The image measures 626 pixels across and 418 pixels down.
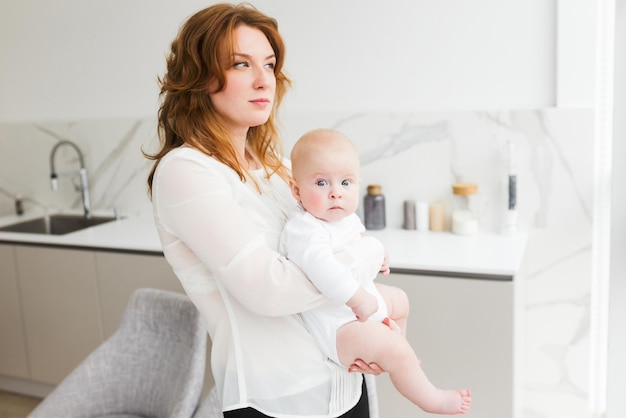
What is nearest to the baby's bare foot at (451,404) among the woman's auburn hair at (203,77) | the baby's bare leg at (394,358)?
the baby's bare leg at (394,358)

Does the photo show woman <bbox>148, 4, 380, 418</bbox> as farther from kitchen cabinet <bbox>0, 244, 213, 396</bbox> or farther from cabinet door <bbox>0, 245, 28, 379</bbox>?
cabinet door <bbox>0, 245, 28, 379</bbox>

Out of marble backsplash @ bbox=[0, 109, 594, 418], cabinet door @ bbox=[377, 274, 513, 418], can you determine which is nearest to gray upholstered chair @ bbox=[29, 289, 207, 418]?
cabinet door @ bbox=[377, 274, 513, 418]

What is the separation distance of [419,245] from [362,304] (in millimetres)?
1331

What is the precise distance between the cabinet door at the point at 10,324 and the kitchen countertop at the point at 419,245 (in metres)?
0.12

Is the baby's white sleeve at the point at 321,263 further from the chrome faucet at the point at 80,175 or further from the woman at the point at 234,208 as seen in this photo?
the chrome faucet at the point at 80,175

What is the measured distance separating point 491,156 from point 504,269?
614 millimetres

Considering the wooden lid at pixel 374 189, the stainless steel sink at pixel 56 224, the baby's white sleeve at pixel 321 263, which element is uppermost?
the baby's white sleeve at pixel 321 263

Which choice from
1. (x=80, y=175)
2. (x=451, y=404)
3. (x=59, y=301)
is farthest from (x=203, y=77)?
(x=80, y=175)

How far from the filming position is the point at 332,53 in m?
2.76

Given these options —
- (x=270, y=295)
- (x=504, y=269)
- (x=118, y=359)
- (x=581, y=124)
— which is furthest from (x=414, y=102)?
(x=270, y=295)

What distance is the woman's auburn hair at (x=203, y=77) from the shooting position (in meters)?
1.19

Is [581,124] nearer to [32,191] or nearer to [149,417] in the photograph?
[149,417]

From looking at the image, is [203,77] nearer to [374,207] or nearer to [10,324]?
[374,207]

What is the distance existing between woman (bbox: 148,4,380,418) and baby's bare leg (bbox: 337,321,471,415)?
0.09 ft
